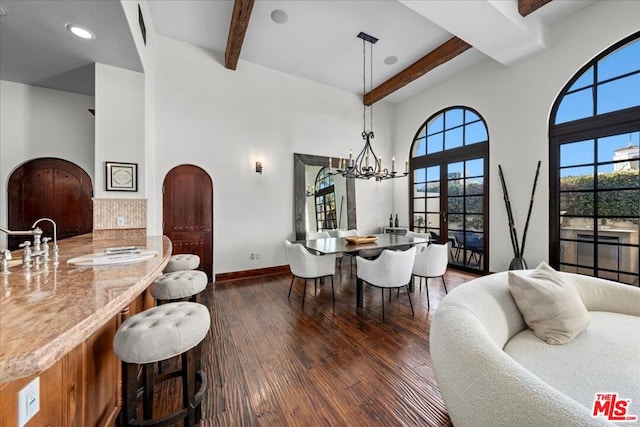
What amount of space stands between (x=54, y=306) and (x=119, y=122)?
267 cm

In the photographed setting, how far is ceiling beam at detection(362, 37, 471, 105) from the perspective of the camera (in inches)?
150

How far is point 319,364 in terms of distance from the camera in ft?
6.42

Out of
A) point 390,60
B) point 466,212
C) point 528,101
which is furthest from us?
point 466,212

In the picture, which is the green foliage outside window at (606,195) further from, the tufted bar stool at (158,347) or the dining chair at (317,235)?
the tufted bar stool at (158,347)

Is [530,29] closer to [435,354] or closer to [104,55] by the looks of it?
[435,354]

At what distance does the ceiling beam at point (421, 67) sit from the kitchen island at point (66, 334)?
475 centimetres

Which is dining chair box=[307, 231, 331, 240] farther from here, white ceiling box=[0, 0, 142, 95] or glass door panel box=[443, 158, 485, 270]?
white ceiling box=[0, 0, 142, 95]

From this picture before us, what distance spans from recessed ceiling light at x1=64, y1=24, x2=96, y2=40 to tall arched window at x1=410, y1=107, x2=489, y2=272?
5436 millimetres

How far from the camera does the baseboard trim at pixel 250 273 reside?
419 cm

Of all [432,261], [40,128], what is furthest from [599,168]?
[40,128]

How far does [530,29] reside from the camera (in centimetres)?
326

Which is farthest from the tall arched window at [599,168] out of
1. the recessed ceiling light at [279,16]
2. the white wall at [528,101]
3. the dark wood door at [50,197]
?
the dark wood door at [50,197]

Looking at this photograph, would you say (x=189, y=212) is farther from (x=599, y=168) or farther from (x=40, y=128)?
(x=599, y=168)

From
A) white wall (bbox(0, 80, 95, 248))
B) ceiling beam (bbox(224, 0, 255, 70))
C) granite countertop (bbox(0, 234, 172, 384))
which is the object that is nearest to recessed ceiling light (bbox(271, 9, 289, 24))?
ceiling beam (bbox(224, 0, 255, 70))
